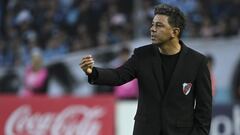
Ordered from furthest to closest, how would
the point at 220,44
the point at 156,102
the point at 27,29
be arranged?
the point at 27,29 < the point at 220,44 < the point at 156,102

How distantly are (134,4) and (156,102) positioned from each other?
7664mm

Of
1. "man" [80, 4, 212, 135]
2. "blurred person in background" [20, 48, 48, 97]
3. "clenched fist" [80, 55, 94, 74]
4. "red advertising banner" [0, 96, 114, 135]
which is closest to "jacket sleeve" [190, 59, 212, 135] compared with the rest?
"man" [80, 4, 212, 135]

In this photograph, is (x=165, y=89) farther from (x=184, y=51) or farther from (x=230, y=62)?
(x=230, y=62)

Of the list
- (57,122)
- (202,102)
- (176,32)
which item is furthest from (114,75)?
(57,122)

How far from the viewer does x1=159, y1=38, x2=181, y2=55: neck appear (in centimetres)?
559

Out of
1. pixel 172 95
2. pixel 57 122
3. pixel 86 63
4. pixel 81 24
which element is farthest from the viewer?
pixel 81 24

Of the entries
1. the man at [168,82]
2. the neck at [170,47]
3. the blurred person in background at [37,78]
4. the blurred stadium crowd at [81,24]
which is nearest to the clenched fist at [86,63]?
the man at [168,82]

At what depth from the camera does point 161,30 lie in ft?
18.2

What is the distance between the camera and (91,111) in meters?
10.7

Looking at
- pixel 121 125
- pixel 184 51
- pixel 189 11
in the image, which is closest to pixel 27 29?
pixel 189 11

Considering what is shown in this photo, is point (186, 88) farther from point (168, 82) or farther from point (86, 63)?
point (86, 63)

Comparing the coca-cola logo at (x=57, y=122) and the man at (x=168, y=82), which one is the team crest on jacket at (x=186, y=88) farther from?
the coca-cola logo at (x=57, y=122)

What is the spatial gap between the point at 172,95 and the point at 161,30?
49cm

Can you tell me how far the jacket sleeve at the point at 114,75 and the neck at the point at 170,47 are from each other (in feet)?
0.74
